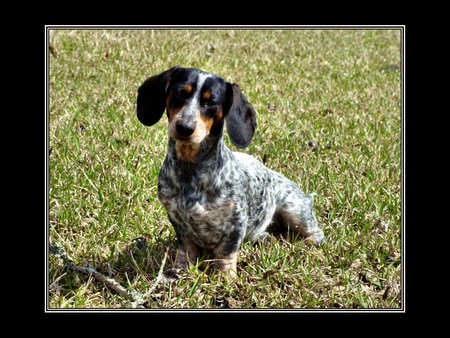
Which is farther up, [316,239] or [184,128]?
[184,128]

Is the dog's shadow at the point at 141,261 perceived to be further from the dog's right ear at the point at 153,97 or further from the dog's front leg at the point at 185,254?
the dog's right ear at the point at 153,97

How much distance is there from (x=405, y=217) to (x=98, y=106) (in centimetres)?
396

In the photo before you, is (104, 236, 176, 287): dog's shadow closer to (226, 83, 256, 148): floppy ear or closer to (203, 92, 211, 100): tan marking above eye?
(226, 83, 256, 148): floppy ear

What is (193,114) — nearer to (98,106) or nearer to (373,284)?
(373,284)

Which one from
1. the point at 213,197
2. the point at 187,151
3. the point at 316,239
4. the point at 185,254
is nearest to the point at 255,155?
the point at 316,239

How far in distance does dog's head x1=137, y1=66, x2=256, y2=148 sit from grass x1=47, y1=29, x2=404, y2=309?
0.91 m

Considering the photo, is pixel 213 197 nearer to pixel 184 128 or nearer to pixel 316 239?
pixel 184 128

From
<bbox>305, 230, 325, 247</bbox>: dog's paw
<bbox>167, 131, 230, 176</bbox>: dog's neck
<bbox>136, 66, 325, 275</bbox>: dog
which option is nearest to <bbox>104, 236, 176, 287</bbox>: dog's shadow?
<bbox>136, 66, 325, 275</bbox>: dog

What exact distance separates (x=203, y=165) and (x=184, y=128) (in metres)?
0.52

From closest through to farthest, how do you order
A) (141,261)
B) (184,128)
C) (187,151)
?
(184,128) < (187,151) < (141,261)

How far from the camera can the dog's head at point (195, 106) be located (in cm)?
350

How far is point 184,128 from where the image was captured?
3.42 metres
